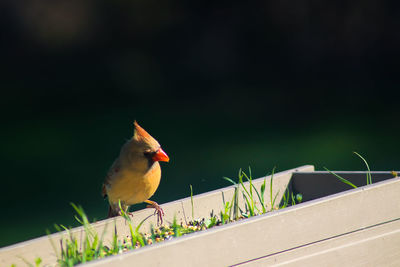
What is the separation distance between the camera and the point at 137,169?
228 centimetres

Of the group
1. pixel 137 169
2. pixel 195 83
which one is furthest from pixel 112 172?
pixel 195 83

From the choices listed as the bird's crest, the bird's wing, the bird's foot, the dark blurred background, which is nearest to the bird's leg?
the bird's foot

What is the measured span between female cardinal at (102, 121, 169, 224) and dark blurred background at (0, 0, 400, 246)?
3082mm

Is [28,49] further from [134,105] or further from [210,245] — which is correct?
[210,245]

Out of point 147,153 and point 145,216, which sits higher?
point 147,153

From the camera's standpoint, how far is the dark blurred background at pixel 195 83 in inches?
241

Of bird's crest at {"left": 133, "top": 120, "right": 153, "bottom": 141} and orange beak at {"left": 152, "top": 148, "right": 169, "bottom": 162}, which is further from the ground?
bird's crest at {"left": 133, "top": 120, "right": 153, "bottom": 141}

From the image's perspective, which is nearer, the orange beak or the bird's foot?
the orange beak

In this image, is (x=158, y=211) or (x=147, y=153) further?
(x=158, y=211)

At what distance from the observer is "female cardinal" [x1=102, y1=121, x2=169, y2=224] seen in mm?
2248

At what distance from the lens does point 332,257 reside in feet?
7.15

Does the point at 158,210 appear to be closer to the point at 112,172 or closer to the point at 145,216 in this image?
the point at 145,216

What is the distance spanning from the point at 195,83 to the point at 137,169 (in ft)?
21.9

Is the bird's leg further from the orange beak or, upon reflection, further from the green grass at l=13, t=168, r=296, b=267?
the orange beak
